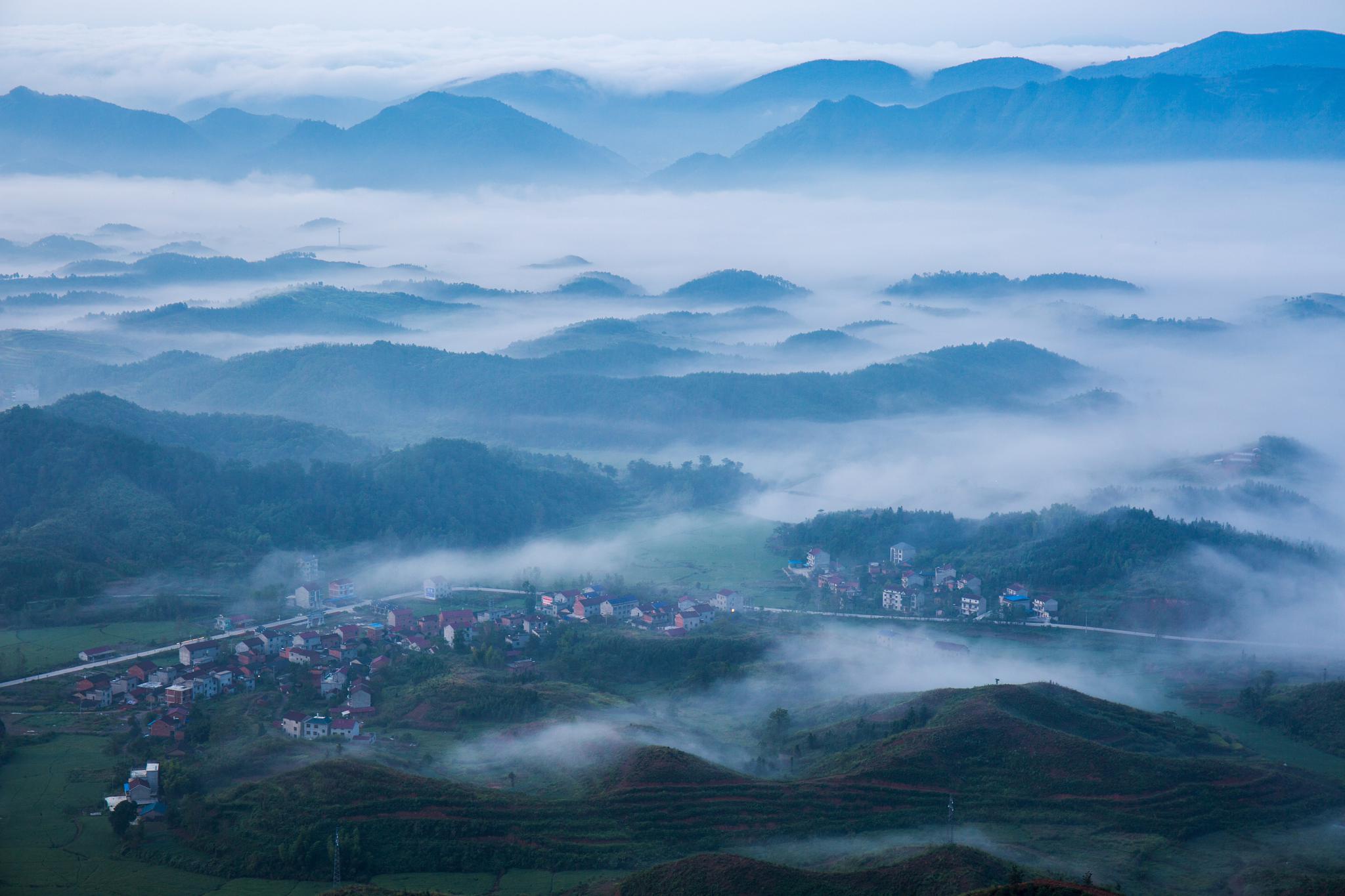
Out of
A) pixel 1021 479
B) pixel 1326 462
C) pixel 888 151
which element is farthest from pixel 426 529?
pixel 888 151

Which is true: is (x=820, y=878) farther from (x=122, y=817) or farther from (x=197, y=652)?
(x=197, y=652)

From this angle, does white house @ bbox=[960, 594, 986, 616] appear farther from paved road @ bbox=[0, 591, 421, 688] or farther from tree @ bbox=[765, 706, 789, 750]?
paved road @ bbox=[0, 591, 421, 688]

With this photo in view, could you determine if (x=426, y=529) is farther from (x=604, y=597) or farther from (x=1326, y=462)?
(x=1326, y=462)

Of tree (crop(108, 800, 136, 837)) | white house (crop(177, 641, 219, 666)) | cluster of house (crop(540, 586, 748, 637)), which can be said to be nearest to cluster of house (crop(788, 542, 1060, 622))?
cluster of house (crop(540, 586, 748, 637))

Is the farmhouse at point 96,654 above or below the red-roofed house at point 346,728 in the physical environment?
above

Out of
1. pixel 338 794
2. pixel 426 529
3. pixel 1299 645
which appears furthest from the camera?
pixel 426 529

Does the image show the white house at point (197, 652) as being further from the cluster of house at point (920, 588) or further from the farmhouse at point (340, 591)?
the cluster of house at point (920, 588)

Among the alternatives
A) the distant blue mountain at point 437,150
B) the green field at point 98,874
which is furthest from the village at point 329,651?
the distant blue mountain at point 437,150
